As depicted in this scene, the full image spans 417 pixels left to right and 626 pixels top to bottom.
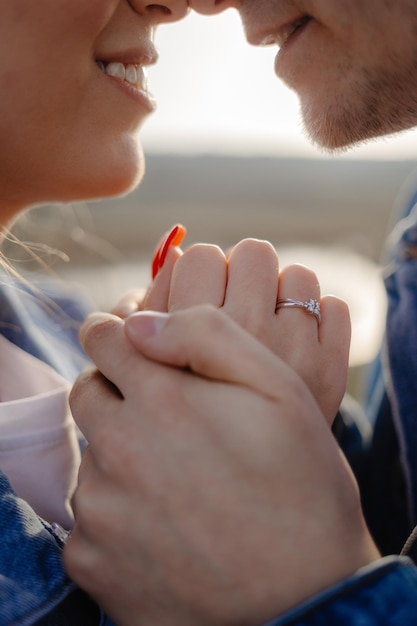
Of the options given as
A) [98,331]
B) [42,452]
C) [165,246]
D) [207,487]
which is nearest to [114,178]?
[165,246]

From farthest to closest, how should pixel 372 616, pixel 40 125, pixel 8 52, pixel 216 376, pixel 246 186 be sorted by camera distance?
pixel 246 186
pixel 40 125
pixel 8 52
pixel 216 376
pixel 372 616

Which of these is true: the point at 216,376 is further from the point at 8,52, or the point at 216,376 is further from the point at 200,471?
the point at 8,52

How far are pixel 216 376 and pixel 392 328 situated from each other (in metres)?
1.00

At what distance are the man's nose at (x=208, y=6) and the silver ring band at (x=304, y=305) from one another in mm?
881

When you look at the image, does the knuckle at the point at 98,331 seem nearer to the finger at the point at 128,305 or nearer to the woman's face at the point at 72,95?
the finger at the point at 128,305

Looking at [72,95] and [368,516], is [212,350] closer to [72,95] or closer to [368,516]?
[72,95]

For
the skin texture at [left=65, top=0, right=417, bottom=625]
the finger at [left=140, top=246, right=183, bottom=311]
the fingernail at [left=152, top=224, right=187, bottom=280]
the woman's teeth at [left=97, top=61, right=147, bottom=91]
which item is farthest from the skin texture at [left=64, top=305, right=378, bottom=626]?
the woman's teeth at [left=97, top=61, right=147, bottom=91]

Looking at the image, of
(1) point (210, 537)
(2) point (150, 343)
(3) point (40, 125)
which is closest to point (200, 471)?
(1) point (210, 537)

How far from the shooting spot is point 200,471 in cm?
92

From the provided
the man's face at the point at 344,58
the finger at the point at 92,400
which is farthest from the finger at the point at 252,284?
the man's face at the point at 344,58

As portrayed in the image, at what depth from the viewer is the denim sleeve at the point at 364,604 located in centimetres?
85

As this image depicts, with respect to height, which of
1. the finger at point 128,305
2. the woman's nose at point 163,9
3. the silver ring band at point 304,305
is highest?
the woman's nose at point 163,9

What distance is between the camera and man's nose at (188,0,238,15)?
1633mm

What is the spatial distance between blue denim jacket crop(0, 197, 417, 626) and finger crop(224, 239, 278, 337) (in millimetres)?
456
